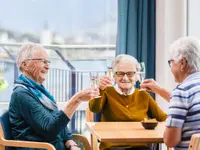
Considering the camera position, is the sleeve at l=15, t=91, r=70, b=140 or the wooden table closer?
the wooden table

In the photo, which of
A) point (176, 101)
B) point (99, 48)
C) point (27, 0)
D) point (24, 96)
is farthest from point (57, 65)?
point (176, 101)

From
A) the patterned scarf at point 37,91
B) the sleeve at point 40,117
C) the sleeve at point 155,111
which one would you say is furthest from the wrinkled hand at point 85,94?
the sleeve at point 155,111

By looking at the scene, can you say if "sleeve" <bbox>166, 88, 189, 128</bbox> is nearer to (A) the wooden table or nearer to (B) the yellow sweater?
(A) the wooden table

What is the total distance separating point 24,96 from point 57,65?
4.90ft

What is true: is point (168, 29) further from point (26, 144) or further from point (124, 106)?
point (26, 144)

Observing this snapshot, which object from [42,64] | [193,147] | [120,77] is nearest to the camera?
[193,147]

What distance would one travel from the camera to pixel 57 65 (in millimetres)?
3844

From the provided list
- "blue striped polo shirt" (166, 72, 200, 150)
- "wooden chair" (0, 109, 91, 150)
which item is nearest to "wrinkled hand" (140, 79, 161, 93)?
"blue striped polo shirt" (166, 72, 200, 150)

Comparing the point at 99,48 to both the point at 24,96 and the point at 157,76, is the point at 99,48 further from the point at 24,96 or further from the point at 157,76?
the point at 24,96

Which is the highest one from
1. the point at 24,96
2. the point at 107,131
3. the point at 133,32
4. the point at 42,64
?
the point at 133,32

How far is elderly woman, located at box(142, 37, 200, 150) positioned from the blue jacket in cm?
69

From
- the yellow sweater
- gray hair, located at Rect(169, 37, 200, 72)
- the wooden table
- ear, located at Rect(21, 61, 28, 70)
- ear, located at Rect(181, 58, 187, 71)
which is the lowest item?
the wooden table

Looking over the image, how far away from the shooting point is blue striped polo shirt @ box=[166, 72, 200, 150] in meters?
1.93

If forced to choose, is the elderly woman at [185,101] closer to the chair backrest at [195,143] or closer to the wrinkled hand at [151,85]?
the chair backrest at [195,143]
